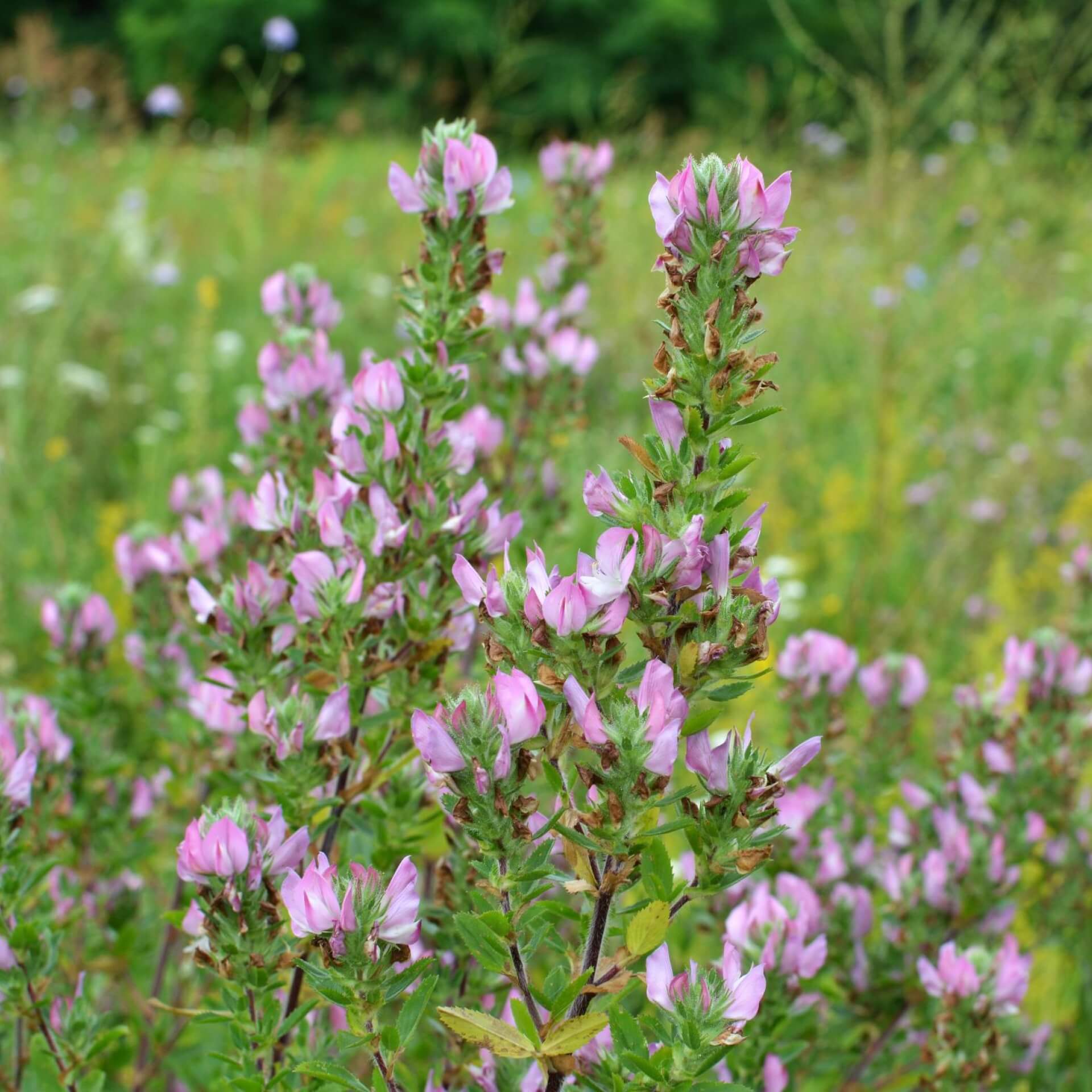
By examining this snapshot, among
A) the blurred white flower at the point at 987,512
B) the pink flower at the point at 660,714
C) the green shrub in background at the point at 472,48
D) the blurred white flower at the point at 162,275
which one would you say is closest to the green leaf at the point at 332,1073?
the pink flower at the point at 660,714

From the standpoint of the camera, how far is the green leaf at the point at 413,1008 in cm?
88

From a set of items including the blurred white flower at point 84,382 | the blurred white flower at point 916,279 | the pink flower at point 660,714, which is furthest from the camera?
the blurred white flower at point 916,279

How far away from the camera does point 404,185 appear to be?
45.4 inches

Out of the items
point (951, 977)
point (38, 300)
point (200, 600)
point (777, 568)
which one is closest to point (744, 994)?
point (951, 977)

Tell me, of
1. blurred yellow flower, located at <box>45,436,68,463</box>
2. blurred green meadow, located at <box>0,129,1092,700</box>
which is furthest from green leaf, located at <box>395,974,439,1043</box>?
blurred yellow flower, located at <box>45,436,68,463</box>

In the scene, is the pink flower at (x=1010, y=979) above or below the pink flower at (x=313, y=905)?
below

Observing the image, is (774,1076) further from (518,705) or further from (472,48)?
(472,48)

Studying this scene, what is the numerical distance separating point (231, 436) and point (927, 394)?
2.96m

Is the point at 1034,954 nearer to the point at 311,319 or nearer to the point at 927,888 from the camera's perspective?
the point at 927,888

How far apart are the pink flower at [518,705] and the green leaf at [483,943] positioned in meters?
0.14

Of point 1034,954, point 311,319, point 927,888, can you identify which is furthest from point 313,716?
point 1034,954

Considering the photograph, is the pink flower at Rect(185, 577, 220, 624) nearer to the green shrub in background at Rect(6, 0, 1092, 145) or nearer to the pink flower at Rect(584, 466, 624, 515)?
the pink flower at Rect(584, 466, 624, 515)

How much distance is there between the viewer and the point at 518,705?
80 centimetres

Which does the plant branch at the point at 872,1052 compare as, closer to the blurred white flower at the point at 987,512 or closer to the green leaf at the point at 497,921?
the green leaf at the point at 497,921
